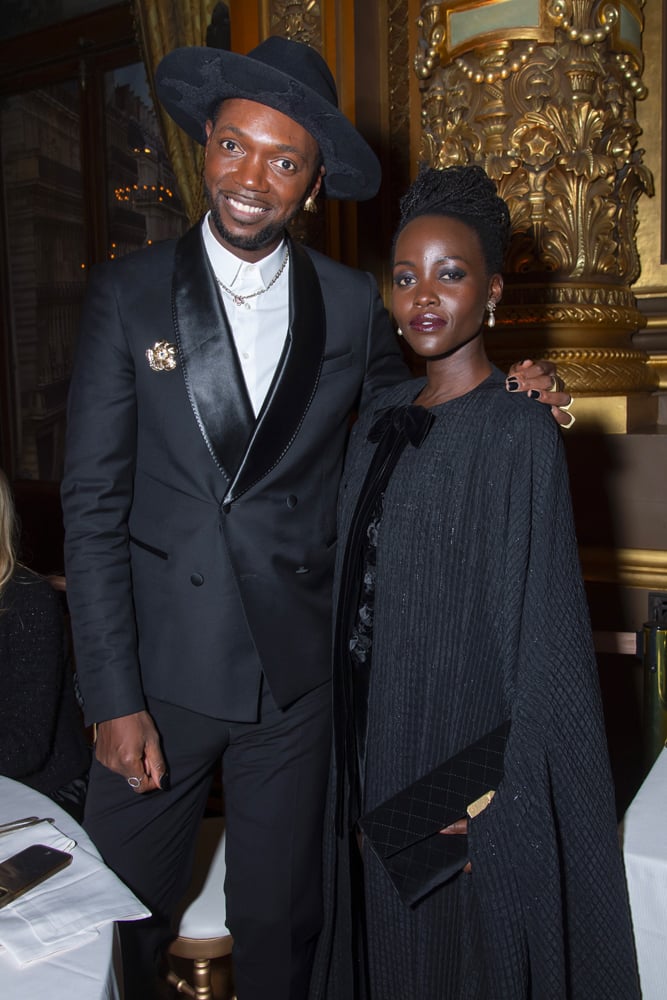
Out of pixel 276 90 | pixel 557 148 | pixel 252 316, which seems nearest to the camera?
pixel 276 90

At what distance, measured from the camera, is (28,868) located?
98 cm

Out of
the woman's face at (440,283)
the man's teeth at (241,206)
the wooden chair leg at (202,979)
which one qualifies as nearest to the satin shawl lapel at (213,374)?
the man's teeth at (241,206)

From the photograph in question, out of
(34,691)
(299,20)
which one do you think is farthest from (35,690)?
(299,20)

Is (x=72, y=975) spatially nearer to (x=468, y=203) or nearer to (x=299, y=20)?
(x=468, y=203)

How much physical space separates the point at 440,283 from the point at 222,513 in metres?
0.48

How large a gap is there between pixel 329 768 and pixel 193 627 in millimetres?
357

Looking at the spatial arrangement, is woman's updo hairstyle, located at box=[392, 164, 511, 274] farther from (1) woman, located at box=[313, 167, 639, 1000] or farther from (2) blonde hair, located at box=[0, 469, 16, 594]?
(2) blonde hair, located at box=[0, 469, 16, 594]

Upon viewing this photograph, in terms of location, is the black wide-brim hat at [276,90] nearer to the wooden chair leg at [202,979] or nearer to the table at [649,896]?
the table at [649,896]

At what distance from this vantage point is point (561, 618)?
127cm

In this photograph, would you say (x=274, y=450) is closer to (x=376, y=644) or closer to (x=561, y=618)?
(x=376, y=644)

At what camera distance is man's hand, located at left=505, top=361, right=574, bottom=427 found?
4.45 ft

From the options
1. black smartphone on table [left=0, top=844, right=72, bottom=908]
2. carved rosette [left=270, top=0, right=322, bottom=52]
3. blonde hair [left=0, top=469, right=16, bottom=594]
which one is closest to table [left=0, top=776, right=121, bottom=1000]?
black smartphone on table [left=0, top=844, right=72, bottom=908]

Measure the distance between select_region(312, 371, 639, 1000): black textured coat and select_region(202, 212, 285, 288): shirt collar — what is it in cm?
38

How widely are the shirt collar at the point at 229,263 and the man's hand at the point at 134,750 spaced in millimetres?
714
